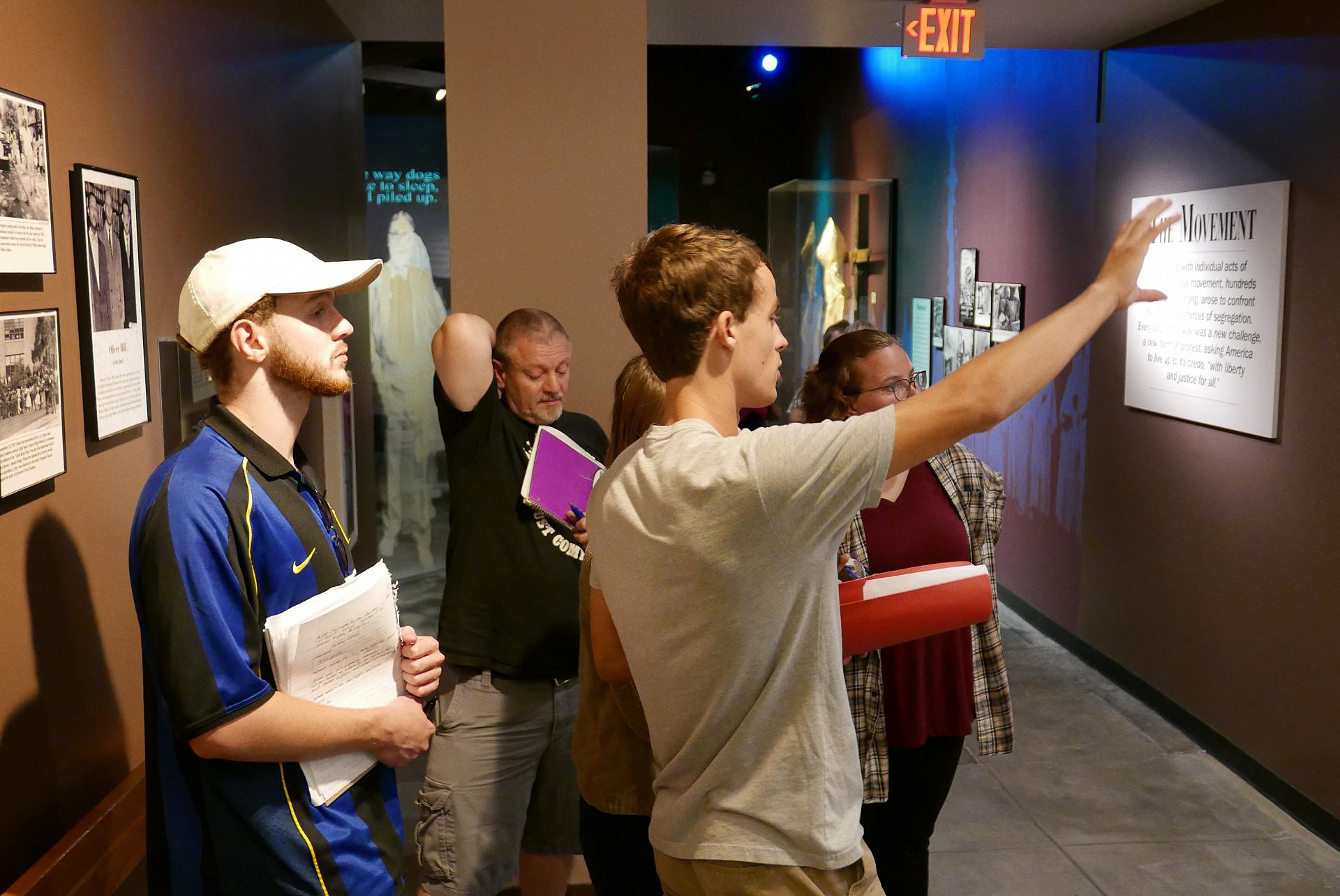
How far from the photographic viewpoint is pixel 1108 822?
3.59 m

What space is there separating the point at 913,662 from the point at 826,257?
6.32 m

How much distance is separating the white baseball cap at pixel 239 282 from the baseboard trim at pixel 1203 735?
341cm

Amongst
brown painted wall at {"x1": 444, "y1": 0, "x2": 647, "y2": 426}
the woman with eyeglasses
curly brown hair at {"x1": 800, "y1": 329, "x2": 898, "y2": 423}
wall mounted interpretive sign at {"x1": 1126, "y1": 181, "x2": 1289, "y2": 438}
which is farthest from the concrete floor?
brown painted wall at {"x1": 444, "y1": 0, "x2": 647, "y2": 426}

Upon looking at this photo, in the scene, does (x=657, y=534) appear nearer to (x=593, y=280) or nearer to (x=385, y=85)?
(x=593, y=280)

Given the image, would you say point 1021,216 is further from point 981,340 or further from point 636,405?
point 636,405

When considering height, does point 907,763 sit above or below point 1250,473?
below

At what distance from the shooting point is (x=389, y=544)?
22.2ft

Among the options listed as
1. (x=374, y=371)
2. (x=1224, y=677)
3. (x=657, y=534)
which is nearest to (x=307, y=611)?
(x=657, y=534)

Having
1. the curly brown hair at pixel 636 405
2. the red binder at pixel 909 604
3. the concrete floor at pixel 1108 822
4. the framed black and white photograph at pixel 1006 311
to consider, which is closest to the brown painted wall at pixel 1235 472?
the concrete floor at pixel 1108 822

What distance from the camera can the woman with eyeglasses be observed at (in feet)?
7.37

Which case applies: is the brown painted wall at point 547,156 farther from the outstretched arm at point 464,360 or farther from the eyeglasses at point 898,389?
the eyeglasses at point 898,389

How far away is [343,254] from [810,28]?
245 cm

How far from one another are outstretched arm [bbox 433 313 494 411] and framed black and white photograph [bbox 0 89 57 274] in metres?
0.76

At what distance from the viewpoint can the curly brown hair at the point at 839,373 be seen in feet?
7.84
